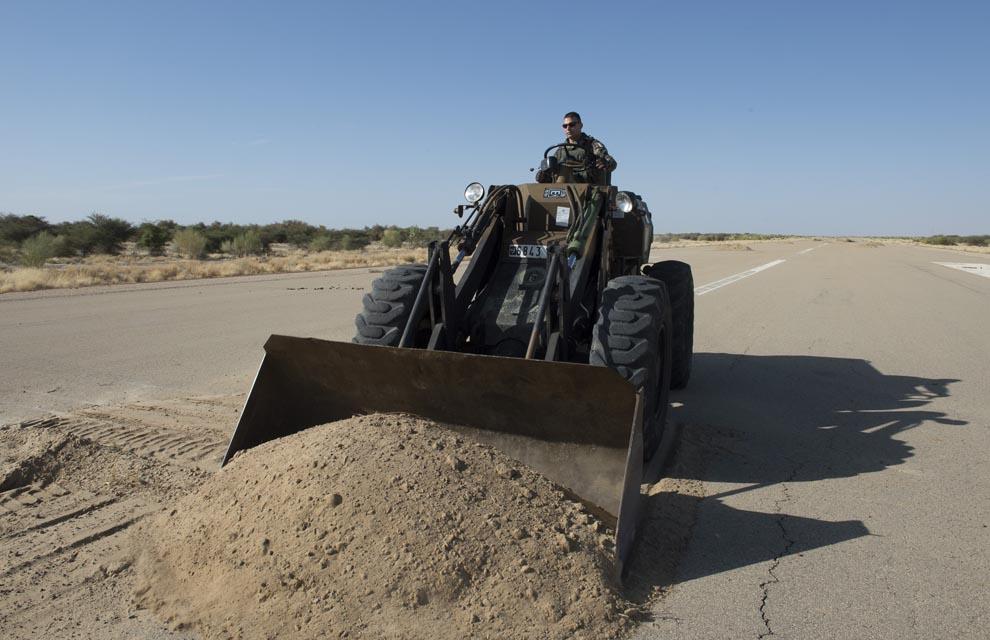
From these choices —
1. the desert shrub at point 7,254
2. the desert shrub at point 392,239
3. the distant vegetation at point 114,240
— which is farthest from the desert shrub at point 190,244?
the desert shrub at point 392,239

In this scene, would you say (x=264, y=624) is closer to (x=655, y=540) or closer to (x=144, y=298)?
(x=655, y=540)

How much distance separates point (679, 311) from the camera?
762cm

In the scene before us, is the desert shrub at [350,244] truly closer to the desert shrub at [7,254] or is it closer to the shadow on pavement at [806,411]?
the desert shrub at [7,254]

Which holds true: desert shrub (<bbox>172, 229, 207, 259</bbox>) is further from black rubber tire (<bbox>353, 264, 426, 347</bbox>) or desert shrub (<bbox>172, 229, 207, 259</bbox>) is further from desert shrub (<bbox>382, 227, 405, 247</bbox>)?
black rubber tire (<bbox>353, 264, 426, 347</bbox>)

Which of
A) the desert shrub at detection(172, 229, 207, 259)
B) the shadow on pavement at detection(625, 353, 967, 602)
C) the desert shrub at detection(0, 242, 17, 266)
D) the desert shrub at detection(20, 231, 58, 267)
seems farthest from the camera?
the desert shrub at detection(172, 229, 207, 259)

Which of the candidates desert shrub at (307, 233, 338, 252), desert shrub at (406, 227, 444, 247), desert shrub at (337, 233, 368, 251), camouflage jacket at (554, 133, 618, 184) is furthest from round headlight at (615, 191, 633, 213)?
desert shrub at (406, 227, 444, 247)

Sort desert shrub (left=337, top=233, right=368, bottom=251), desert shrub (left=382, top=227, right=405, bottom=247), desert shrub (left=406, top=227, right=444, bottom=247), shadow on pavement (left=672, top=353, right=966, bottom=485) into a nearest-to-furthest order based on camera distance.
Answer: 1. shadow on pavement (left=672, top=353, right=966, bottom=485)
2. desert shrub (left=337, top=233, right=368, bottom=251)
3. desert shrub (left=382, top=227, right=405, bottom=247)
4. desert shrub (left=406, top=227, right=444, bottom=247)

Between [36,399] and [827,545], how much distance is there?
684 centimetres

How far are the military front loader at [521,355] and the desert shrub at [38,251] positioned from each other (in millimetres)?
27566

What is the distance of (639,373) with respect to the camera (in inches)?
195

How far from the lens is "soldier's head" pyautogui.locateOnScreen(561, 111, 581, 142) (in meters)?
7.39

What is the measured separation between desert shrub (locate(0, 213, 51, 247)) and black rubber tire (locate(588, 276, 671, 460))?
3601 cm

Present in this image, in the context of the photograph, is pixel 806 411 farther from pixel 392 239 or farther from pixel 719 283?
pixel 392 239

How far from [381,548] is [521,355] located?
2467mm
